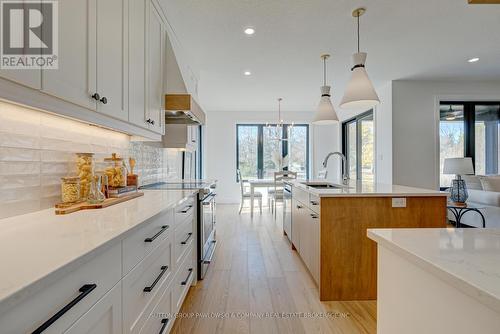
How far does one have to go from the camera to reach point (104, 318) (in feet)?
2.65

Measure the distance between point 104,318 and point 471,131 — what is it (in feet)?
20.6

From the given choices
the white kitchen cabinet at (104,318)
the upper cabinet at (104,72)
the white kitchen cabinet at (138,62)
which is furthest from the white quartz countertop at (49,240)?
the white kitchen cabinet at (138,62)

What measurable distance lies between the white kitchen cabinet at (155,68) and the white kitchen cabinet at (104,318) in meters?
1.46

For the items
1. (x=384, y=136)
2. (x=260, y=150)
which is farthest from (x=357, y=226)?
(x=260, y=150)

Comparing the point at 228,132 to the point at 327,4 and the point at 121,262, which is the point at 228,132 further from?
the point at 121,262

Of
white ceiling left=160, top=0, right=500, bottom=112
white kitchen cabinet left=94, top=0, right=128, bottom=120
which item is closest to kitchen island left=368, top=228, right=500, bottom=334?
white kitchen cabinet left=94, top=0, right=128, bottom=120

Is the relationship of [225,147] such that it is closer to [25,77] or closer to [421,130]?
[421,130]

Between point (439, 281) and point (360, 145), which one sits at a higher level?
point (360, 145)

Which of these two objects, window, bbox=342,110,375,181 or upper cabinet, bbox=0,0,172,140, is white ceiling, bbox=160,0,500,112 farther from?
window, bbox=342,110,375,181

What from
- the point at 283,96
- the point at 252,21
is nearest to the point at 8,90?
the point at 252,21

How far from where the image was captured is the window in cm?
555

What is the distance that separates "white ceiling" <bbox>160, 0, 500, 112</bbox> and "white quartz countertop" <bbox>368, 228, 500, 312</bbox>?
225 cm

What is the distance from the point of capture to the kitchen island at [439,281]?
49 cm

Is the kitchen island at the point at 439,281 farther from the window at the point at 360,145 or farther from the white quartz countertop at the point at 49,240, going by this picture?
the window at the point at 360,145
